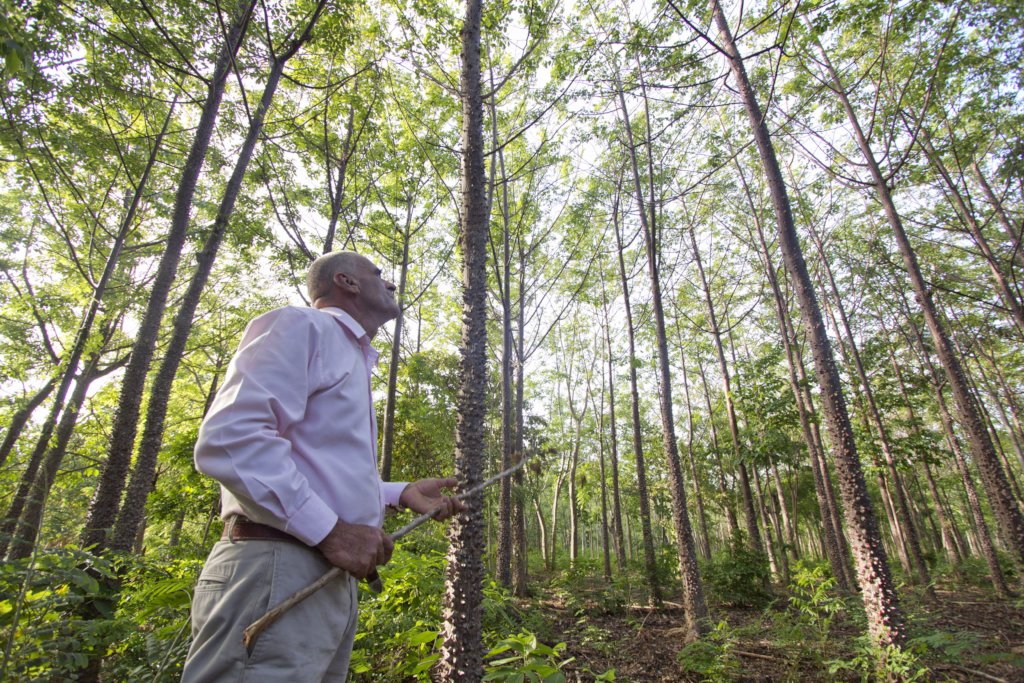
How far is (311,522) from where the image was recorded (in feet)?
3.88

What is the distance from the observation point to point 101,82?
23.2 feet

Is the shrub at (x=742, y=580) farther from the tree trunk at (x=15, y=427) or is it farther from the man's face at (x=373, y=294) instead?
the tree trunk at (x=15, y=427)

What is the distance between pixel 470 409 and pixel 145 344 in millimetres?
4592

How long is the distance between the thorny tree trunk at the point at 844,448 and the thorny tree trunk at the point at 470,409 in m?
4.01

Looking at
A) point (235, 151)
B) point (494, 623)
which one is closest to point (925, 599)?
point (494, 623)

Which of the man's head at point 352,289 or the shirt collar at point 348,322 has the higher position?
the man's head at point 352,289

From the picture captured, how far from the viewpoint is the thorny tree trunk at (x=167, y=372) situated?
202 inches

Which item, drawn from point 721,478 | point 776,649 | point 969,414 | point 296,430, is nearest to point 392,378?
point 776,649

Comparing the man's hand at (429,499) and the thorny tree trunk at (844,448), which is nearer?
the man's hand at (429,499)

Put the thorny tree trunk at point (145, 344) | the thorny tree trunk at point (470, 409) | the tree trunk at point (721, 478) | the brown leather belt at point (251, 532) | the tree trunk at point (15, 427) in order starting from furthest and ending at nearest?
the tree trunk at point (721, 478) → the tree trunk at point (15, 427) → the thorny tree trunk at point (145, 344) → the thorny tree trunk at point (470, 409) → the brown leather belt at point (251, 532)

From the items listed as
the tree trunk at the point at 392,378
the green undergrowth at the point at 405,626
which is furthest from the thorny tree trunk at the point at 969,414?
the tree trunk at the point at 392,378

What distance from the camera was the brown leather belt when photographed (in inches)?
47.6

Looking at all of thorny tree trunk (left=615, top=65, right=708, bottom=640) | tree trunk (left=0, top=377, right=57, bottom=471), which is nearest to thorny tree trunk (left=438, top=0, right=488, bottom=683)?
thorny tree trunk (left=615, top=65, right=708, bottom=640)

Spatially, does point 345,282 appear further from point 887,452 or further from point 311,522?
point 887,452
